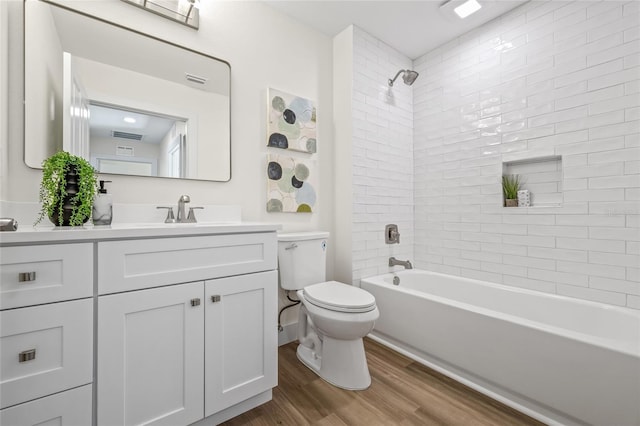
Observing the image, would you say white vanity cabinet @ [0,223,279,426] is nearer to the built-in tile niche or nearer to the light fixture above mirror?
the light fixture above mirror

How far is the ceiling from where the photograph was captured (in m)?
2.07

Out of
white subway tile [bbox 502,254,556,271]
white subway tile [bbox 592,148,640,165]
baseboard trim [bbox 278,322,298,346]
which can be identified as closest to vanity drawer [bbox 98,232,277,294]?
baseboard trim [bbox 278,322,298,346]

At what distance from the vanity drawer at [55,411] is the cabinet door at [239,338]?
40 cm

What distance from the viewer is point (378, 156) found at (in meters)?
2.48

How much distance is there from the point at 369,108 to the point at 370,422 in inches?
86.8

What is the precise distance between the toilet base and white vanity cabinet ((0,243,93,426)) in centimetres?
112

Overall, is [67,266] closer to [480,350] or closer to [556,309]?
[480,350]

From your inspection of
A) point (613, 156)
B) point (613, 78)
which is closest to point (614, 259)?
point (613, 156)

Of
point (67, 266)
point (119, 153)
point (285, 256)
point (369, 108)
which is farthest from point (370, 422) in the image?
point (369, 108)

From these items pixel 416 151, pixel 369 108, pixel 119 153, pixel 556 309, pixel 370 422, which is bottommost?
pixel 370 422

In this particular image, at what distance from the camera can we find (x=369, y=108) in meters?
2.42

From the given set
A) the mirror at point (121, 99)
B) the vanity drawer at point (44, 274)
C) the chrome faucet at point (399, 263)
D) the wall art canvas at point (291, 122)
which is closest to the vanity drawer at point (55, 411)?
the vanity drawer at point (44, 274)

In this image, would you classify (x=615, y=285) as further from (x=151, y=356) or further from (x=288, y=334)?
(x=151, y=356)

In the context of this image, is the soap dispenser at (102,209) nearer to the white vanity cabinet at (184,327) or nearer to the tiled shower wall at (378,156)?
the white vanity cabinet at (184,327)
